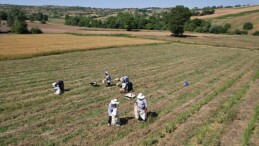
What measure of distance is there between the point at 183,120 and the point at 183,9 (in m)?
79.9

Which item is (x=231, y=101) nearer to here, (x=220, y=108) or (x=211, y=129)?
(x=220, y=108)

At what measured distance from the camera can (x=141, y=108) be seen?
16.6 metres

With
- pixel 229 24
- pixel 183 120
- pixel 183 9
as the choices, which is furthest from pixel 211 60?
pixel 229 24

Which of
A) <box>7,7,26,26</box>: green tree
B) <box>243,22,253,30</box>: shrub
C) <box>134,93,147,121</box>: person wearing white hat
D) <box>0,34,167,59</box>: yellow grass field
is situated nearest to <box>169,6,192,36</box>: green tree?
<box>0,34,167,59</box>: yellow grass field

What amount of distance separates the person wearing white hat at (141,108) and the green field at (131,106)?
423 mm

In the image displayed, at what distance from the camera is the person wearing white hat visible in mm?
16469

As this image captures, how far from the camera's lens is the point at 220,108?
19.1 metres

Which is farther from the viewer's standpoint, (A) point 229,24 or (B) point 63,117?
(A) point 229,24

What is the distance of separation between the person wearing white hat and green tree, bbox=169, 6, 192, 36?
7653 cm

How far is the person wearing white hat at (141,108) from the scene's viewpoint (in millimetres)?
16469

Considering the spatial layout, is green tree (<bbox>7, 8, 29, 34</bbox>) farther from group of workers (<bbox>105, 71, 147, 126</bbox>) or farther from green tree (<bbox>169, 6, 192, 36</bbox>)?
group of workers (<bbox>105, 71, 147, 126</bbox>)

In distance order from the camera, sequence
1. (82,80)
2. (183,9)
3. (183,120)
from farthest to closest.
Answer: (183,9) < (82,80) < (183,120)

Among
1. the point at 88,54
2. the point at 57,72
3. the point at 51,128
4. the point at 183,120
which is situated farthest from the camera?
the point at 88,54

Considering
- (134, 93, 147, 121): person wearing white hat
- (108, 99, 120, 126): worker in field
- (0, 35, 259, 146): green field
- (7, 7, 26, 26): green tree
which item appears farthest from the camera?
(7, 7, 26, 26): green tree
